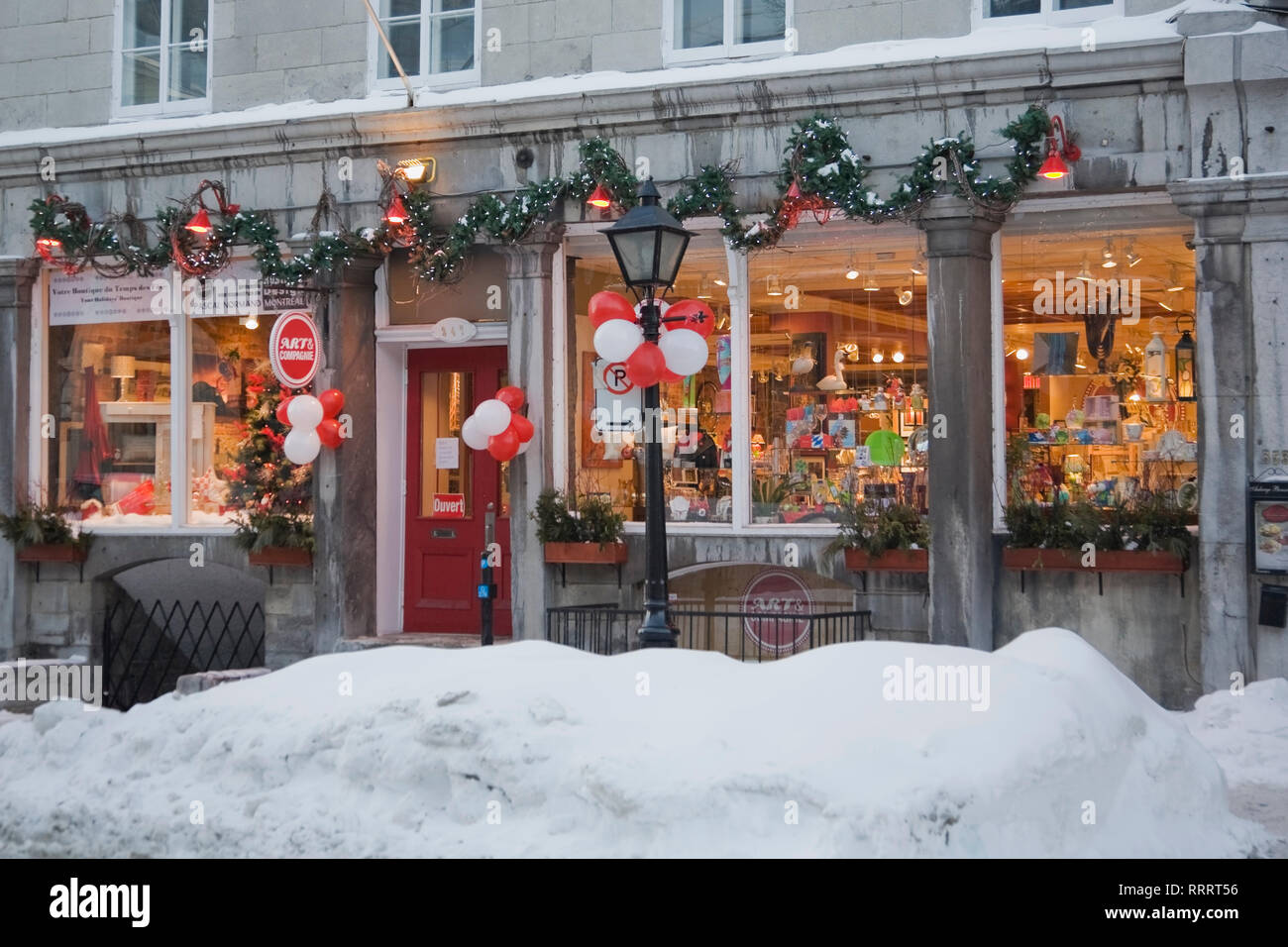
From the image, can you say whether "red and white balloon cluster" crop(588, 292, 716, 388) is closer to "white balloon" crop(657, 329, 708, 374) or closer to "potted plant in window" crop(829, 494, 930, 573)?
"white balloon" crop(657, 329, 708, 374)

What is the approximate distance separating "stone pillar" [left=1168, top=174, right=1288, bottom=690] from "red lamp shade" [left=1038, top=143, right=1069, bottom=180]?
83 centimetres

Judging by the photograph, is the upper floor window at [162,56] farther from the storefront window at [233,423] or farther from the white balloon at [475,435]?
the white balloon at [475,435]

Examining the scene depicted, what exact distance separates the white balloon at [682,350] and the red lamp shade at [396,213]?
4118 mm

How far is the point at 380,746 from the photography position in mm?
6816

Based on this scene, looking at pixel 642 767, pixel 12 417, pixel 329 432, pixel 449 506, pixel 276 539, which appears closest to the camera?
pixel 642 767

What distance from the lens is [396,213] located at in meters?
13.2

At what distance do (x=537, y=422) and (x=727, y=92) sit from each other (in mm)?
3208

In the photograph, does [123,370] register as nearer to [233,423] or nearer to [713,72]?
[233,423]

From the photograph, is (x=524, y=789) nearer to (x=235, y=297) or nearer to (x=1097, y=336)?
(x=1097, y=336)

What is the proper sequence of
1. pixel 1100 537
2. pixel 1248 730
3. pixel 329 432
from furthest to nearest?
pixel 329 432 → pixel 1100 537 → pixel 1248 730

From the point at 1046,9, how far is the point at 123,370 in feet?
31.0

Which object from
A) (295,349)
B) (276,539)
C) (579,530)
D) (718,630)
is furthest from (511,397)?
(276,539)

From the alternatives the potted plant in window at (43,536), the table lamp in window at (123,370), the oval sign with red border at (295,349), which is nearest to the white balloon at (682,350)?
the oval sign with red border at (295,349)
